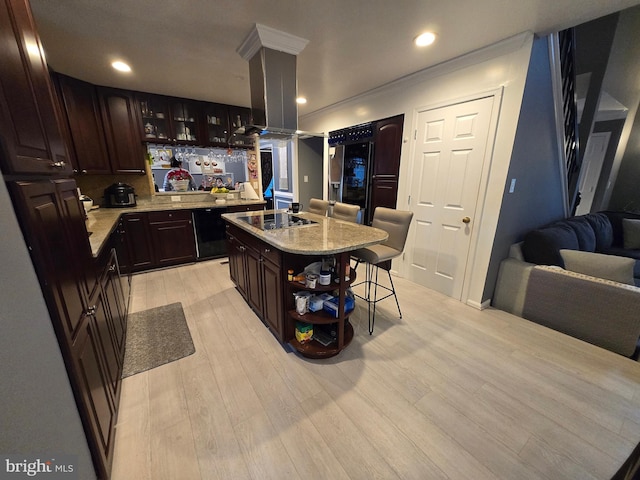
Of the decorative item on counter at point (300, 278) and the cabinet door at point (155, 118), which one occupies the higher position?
→ the cabinet door at point (155, 118)

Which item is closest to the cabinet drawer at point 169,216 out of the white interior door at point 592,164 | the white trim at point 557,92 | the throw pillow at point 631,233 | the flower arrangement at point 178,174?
the flower arrangement at point 178,174

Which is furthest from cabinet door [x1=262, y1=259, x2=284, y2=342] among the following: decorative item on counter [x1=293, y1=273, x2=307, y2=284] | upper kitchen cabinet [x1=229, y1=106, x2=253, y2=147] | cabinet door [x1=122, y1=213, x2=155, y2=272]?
upper kitchen cabinet [x1=229, y1=106, x2=253, y2=147]

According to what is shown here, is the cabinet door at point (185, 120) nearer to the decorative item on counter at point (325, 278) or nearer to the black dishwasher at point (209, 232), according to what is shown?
the black dishwasher at point (209, 232)

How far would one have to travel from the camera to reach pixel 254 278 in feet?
7.39

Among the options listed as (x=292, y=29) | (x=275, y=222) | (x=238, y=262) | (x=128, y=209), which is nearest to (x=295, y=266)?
(x=275, y=222)

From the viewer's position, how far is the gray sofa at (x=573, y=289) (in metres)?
1.88

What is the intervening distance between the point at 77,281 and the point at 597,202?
7.40 meters

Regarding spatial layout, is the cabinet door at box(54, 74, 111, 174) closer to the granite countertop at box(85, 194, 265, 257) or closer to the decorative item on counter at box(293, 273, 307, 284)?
the granite countertop at box(85, 194, 265, 257)

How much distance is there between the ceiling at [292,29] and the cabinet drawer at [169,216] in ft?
5.46

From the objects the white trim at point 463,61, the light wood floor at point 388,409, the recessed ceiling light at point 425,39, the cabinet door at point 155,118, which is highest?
the recessed ceiling light at point 425,39

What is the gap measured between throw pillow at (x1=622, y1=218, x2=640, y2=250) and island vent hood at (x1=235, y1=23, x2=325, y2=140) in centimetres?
481

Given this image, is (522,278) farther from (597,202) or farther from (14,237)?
(597,202)

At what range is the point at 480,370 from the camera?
1.77 metres

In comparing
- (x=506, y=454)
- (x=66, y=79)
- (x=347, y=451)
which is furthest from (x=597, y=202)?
(x=66, y=79)
